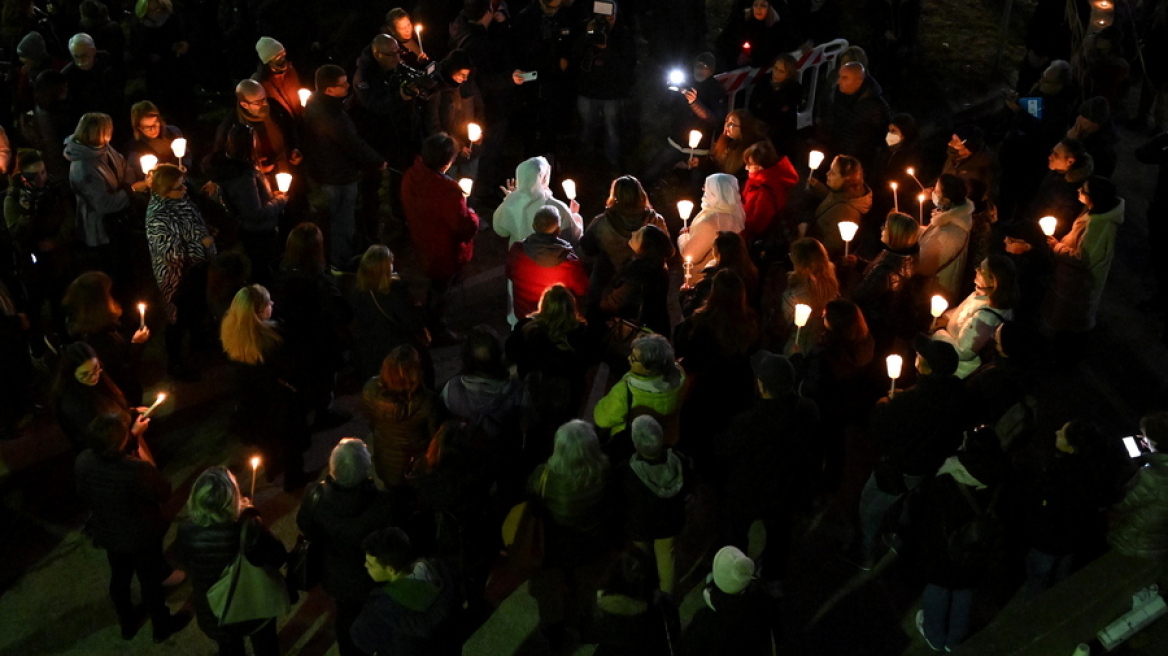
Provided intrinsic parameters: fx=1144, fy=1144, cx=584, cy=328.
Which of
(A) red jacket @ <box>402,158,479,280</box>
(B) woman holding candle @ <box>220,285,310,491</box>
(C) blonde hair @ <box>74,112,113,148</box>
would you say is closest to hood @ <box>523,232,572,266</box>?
(A) red jacket @ <box>402,158,479,280</box>

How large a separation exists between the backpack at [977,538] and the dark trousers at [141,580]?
14.5 ft

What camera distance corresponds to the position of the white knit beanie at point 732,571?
17.2 feet

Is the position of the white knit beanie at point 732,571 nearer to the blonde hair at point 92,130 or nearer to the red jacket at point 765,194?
the red jacket at point 765,194

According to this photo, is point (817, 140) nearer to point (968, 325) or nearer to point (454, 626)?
point (968, 325)

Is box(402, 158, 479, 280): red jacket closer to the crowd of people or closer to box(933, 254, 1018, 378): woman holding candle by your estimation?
the crowd of people

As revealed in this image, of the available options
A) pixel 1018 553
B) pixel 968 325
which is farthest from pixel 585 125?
pixel 1018 553

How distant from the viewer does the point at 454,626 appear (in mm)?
5418

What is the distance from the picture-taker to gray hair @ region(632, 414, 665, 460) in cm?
593

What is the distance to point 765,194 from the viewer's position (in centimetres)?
894

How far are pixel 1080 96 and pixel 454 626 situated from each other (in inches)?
397

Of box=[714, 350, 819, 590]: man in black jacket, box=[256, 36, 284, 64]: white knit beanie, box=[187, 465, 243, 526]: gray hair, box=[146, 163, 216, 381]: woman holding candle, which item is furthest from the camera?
box=[256, 36, 284, 64]: white knit beanie

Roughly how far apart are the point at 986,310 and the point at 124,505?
527 centimetres

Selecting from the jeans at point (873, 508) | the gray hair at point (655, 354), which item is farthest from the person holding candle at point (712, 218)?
the jeans at point (873, 508)

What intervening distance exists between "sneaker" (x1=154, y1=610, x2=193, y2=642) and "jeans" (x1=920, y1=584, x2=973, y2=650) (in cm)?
440
